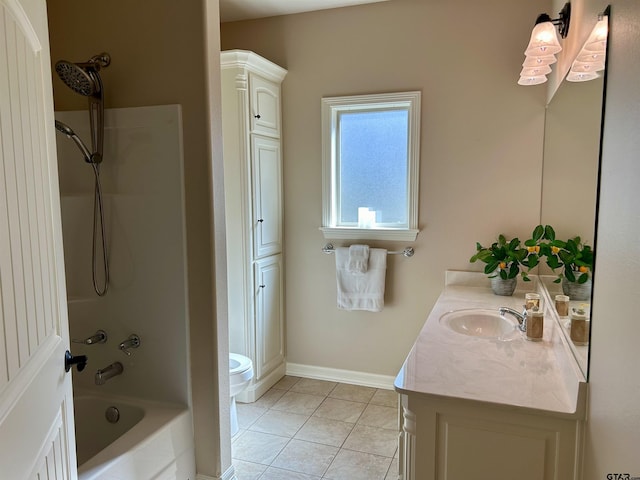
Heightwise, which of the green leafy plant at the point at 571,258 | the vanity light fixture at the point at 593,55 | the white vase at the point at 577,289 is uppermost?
the vanity light fixture at the point at 593,55

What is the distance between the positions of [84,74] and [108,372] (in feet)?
4.01

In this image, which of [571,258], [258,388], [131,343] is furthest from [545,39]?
[258,388]

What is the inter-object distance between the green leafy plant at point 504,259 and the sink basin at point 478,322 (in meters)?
0.36

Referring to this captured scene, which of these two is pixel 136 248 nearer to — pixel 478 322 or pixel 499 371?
pixel 499 371

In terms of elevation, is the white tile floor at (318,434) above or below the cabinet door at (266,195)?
below

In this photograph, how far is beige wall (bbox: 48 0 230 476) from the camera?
1.86 meters

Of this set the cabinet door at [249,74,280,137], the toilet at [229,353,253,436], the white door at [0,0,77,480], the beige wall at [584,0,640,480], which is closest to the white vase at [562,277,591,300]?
the beige wall at [584,0,640,480]

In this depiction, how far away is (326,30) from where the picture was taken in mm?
3207

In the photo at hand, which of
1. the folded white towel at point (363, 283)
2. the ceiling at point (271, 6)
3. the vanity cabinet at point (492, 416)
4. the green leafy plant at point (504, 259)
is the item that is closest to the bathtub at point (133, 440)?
the vanity cabinet at point (492, 416)

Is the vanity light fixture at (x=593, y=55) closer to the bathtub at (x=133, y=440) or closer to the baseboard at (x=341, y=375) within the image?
the bathtub at (x=133, y=440)

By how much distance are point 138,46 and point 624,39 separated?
5.61ft

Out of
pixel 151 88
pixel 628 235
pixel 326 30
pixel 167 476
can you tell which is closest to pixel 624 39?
pixel 628 235

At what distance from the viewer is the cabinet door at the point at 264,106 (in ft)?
9.87

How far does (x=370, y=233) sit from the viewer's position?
10.6 ft
